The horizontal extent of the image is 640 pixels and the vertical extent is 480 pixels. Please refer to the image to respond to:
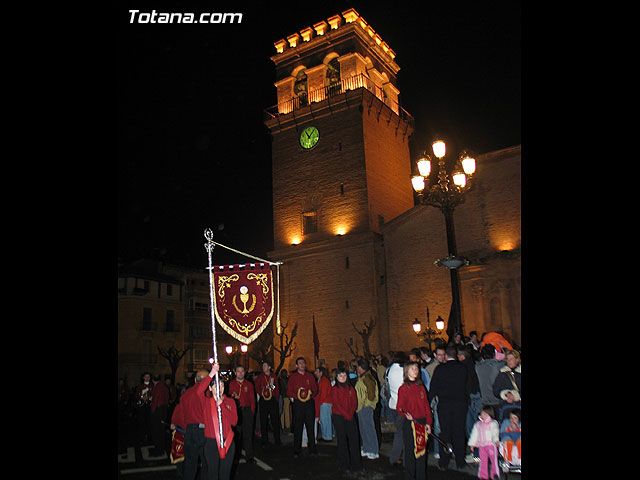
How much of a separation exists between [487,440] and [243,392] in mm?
5924

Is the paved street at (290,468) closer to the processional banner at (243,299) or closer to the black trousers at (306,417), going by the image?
the black trousers at (306,417)

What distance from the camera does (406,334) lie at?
90.8ft

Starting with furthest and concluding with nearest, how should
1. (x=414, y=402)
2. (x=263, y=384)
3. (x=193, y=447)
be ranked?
(x=263, y=384) → (x=414, y=402) → (x=193, y=447)

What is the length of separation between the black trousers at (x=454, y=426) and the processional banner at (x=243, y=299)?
139 inches

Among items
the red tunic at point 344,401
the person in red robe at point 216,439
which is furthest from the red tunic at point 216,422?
the red tunic at point 344,401

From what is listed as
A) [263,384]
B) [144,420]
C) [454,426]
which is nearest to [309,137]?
[263,384]

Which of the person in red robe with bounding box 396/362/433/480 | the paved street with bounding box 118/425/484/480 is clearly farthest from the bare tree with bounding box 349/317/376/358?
the person in red robe with bounding box 396/362/433/480

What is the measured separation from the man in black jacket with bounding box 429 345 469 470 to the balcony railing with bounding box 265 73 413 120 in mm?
23288

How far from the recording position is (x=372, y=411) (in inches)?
465

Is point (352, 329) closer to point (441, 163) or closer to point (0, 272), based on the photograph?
point (441, 163)

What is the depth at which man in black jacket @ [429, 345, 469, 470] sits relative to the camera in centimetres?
970

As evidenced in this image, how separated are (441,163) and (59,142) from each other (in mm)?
10075

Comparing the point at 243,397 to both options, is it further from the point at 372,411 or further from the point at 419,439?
the point at 419,439

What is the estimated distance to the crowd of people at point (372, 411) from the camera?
27.8 ft
